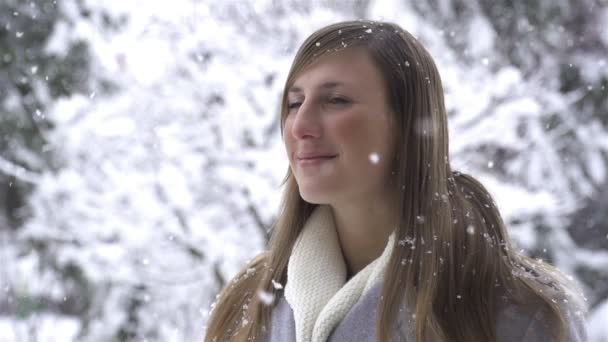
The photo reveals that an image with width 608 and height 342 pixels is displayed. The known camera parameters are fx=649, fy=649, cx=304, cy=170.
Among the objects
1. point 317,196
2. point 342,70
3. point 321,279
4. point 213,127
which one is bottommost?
point 213,127

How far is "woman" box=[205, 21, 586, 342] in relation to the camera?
0.83 metres

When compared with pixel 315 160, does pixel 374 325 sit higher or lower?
lower

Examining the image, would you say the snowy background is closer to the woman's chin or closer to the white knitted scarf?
the white knitted scarf

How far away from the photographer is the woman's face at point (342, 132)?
0.85 metres

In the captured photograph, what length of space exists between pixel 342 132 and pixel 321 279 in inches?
8.9

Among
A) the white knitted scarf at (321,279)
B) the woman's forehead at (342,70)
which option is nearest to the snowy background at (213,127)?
the white knitted scarf at (321,279)

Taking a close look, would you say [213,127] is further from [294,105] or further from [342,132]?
[342,132]

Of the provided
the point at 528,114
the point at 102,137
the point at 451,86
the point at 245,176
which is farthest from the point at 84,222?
the point at 528,114

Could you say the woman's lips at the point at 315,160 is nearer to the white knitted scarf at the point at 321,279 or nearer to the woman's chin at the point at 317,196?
the woman's chin at the point at 317,196

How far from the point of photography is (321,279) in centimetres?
93

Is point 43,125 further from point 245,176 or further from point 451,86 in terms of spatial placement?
point 451,86

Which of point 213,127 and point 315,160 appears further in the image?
point 213,127

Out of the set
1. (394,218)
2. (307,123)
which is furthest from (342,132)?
(394,218)

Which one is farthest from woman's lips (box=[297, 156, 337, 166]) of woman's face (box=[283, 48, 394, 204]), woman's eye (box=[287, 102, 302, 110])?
woman's eye (box=[287, 102, 302, 110])
